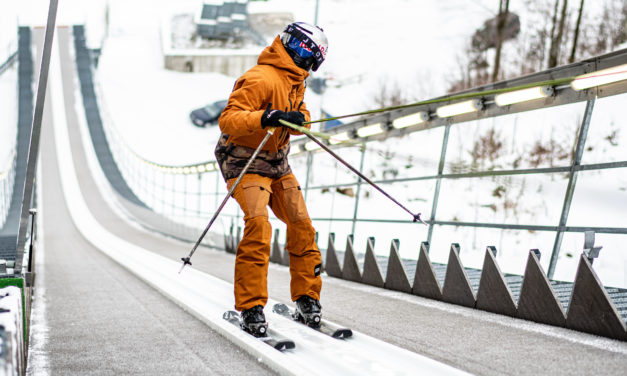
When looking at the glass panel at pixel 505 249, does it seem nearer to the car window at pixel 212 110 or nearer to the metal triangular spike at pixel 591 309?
the metal triangular spike at pixel 591 309

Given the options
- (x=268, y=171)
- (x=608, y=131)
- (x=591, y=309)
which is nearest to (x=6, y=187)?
(x=268, y=171)

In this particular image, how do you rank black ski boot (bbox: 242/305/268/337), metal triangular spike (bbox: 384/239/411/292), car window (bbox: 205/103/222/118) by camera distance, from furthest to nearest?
car window (bbox: 205/103/222/118)
metal triangular spike (bbox: 384/239/411/292)
black ski boot (bbox: 242/305/268/337)

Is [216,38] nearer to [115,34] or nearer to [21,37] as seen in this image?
[115,34]

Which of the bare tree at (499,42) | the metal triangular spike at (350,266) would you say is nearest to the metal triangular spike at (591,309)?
the metal triangular spike at (350,266)

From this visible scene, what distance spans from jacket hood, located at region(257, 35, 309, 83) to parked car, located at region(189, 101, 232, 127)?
3317 centimetres

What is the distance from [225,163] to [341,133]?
4.30 metres

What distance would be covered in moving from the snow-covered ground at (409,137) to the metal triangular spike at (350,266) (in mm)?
849

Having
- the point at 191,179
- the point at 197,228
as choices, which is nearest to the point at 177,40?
the point at 191,179

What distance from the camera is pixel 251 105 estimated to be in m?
3.60

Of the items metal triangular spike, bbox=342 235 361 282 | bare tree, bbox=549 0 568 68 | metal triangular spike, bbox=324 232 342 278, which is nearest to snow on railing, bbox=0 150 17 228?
metal triangular spike, bbox=324 232 342 278

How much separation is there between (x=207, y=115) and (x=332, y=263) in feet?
102

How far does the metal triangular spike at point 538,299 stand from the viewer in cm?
368

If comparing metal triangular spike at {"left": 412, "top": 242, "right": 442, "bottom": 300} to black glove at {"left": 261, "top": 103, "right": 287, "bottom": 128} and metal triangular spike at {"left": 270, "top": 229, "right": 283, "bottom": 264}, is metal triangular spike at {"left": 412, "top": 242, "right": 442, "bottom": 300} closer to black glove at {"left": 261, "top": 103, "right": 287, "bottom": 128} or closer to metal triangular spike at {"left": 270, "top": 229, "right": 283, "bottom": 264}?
black glove at {"left": 261, "top": 103, "right": 287, "bottom": 128}

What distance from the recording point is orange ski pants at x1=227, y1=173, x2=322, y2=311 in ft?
11.7
